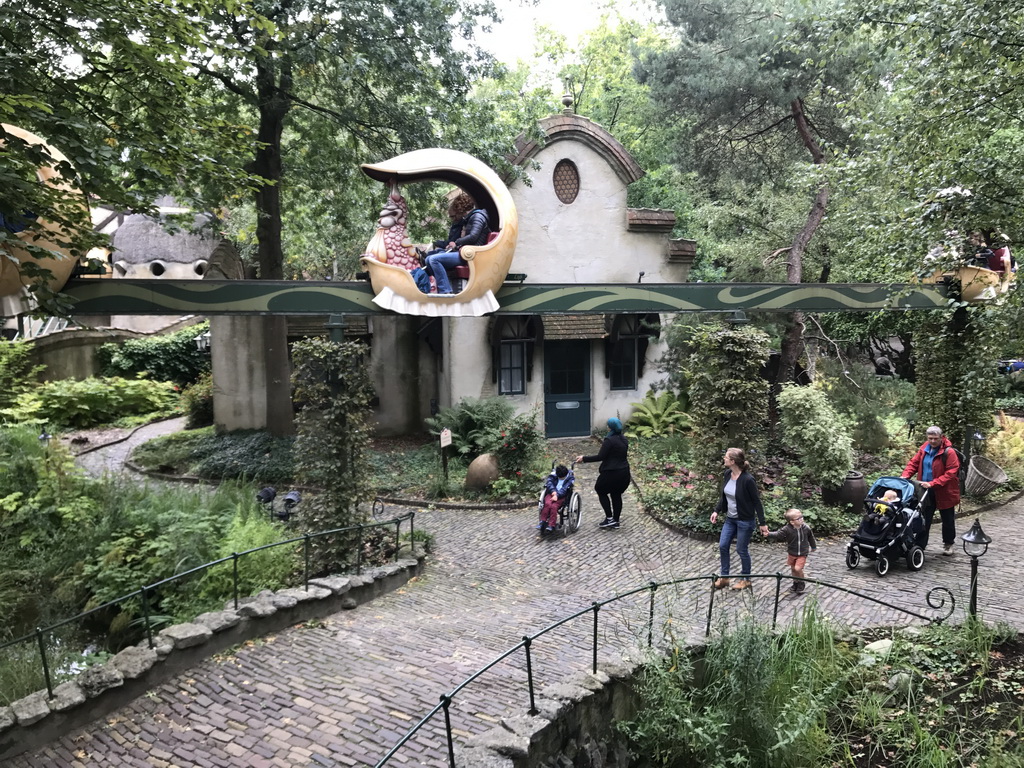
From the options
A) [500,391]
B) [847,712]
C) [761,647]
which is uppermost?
[500,391]

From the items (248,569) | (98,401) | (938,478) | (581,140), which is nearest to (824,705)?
(938,478)

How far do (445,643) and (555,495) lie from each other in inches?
145

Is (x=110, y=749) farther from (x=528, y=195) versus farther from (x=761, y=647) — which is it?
(x=528, y=195)

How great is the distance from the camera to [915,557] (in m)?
8.07

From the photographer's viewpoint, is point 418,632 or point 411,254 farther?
point 411,254

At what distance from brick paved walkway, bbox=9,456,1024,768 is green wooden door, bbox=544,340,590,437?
6.70 m

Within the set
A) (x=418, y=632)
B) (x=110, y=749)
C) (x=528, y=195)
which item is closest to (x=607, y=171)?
(x=528, y=195)

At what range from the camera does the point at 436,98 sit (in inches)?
527

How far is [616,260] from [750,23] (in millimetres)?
6214

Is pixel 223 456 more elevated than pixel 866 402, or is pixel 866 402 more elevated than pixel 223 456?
pixel 866 402

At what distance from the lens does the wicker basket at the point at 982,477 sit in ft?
35.8

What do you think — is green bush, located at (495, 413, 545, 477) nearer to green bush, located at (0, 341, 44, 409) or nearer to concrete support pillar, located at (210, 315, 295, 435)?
concrete support pillar, located at (210, 315, 295, 435)

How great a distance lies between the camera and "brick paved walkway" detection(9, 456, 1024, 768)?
4730mm

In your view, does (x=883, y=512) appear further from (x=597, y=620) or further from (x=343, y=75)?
(x=343, y=75)
